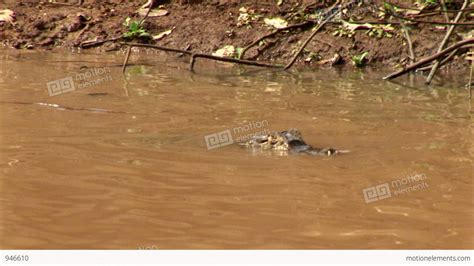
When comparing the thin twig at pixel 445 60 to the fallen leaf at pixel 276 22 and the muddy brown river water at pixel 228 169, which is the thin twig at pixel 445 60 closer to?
the muddy brown river water at pixel 228 169

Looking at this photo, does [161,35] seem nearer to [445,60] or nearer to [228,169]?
[445,60]

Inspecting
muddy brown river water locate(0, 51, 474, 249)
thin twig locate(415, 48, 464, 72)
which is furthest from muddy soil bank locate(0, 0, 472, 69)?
muddy brown river water locate(0, 51, 474, 249)

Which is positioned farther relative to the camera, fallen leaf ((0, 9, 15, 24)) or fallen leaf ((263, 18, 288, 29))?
fallen leaf ((0, 9, 15, 24))

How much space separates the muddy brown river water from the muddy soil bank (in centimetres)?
194

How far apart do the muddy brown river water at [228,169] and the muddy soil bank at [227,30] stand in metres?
1.94

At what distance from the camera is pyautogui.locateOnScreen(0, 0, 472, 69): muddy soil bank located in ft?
34.9

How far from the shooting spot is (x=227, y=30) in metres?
11.6

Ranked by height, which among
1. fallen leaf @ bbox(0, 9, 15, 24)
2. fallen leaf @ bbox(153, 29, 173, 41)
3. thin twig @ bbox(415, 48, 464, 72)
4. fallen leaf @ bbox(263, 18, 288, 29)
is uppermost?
thin twig @ bbox(415, 48, 464, 72)

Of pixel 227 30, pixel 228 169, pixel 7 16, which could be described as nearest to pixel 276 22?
pixel 227 30

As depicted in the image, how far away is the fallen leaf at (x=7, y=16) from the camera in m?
12.7

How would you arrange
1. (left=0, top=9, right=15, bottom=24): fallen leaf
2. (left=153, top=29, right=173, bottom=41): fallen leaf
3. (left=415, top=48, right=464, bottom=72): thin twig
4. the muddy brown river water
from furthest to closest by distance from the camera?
1. (left=0, top=9, right=15, bottom=24): fallen leaf
2. (left=153, top=29, right=173, bottom=41): fallen leaf
3. (left=415, top=48, right=464, bottom=72): thin twig
4. the muddy brown river water

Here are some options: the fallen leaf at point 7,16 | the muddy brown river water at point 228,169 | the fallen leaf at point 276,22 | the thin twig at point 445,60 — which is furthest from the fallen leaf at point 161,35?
the thin twig at point 445,60

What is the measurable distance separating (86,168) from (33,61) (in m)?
6.13

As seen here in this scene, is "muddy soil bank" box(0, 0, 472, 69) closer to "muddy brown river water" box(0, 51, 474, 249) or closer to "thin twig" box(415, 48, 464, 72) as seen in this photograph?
"thin twig" box(415, 48, 464, 72)
